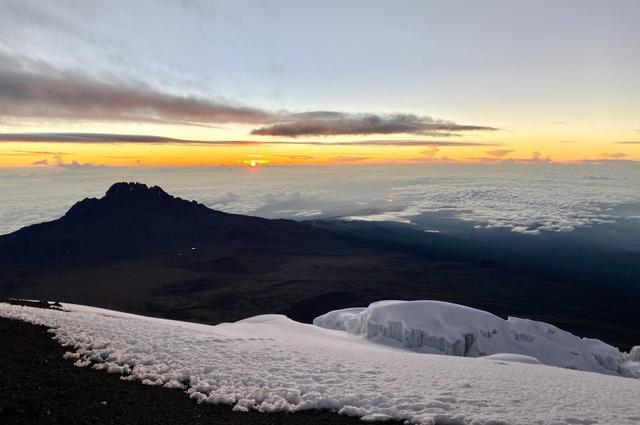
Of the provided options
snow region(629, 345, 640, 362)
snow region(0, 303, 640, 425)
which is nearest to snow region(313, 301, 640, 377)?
snow region(629, 345, 640, 362)

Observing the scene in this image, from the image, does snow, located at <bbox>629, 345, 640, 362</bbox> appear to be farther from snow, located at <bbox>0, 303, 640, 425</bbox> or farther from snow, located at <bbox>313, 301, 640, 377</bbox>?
snow, located at <bbox>0, 303, 640, 425</bbox>

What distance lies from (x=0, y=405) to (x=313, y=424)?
27.1ft

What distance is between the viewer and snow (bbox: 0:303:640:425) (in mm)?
13898

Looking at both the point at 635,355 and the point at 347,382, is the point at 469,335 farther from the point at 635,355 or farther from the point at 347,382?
the point at 347,382

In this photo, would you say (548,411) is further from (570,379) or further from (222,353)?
(222,353)

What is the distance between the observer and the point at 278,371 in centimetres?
1772

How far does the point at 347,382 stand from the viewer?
16578 millimetres

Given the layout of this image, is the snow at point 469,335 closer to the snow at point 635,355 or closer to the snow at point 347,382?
the snow at point 635,355

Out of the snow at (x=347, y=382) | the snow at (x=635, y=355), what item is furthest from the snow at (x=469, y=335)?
the snow at (x=347, y=382)

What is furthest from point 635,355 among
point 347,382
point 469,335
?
point 347,382

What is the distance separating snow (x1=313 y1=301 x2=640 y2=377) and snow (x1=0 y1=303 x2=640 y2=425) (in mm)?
55763

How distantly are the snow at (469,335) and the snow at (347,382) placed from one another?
5576cm

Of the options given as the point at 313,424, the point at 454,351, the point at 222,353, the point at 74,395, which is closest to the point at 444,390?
the point at 313,424

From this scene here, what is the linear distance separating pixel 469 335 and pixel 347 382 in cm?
7252
